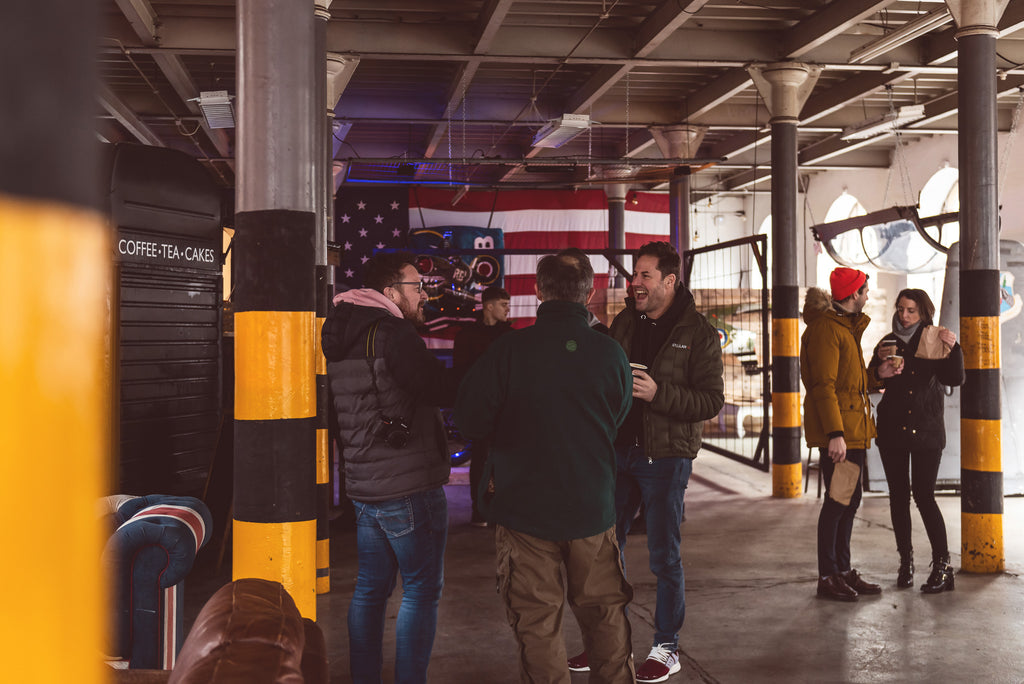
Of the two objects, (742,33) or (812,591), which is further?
(742,33)

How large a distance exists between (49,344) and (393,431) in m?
2.84

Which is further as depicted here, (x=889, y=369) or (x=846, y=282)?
(x=889, y=369)

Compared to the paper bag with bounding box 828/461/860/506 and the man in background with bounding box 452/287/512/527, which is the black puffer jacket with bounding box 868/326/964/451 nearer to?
the paper bag with bounding box 828/461/860/506

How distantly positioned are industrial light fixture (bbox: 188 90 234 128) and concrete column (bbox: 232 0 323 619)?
219 inches

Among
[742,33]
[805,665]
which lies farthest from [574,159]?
[805,665]

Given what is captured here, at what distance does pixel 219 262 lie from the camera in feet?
21.3

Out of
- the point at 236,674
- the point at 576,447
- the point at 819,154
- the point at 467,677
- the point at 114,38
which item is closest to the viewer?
the point at 236,674

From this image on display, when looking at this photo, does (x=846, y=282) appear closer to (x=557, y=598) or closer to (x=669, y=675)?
(x=669, y=675)

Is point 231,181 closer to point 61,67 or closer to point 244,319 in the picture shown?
point 244,319

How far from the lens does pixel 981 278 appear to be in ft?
18.6

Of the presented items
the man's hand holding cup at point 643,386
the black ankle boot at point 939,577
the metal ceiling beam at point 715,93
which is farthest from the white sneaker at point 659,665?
the metal ceiling beam at point 715,93

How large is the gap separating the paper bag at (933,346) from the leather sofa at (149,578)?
403 centimetres

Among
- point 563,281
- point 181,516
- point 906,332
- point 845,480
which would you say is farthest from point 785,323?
point 181,516

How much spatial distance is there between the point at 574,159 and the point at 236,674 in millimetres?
9138
